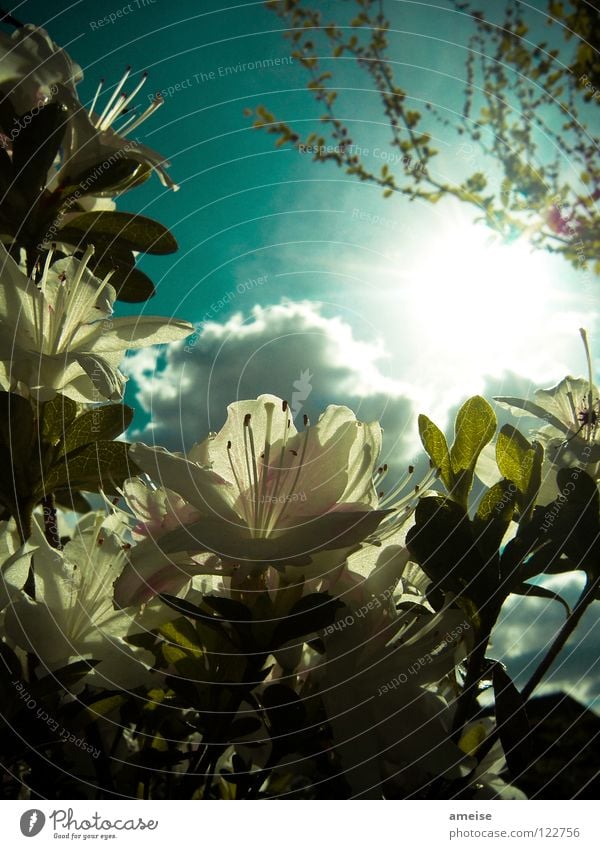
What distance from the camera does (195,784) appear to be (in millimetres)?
549

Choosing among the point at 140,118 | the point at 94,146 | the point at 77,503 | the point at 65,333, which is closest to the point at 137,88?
the point at 140,118

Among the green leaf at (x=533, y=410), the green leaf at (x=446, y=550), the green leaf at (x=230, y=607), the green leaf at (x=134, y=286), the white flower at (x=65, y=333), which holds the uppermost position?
the green leaf at (x=134, y=286)

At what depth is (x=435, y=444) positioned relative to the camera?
57cm

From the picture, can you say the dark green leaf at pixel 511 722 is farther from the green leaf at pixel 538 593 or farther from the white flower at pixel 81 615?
the white flower at pixel 81 615

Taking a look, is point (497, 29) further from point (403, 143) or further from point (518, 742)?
→ point (518, 742)

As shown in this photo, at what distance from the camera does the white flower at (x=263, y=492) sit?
48 centimetres

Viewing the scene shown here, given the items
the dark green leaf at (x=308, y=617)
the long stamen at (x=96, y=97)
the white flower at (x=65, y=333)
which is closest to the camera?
the dark green leaf at (x=308, y=617)

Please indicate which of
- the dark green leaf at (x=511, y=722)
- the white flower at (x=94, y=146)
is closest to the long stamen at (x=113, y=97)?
the white flower at (x=94, y=146)

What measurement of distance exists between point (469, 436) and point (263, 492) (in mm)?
159

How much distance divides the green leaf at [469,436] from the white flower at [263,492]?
6 centimetres

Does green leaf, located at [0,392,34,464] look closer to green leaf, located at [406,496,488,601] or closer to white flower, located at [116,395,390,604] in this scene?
white flower, located at [116,395,390,604]

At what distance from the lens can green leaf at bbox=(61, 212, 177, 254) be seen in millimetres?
675

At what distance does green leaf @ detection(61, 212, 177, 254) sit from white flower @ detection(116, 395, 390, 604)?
0.74 ft
